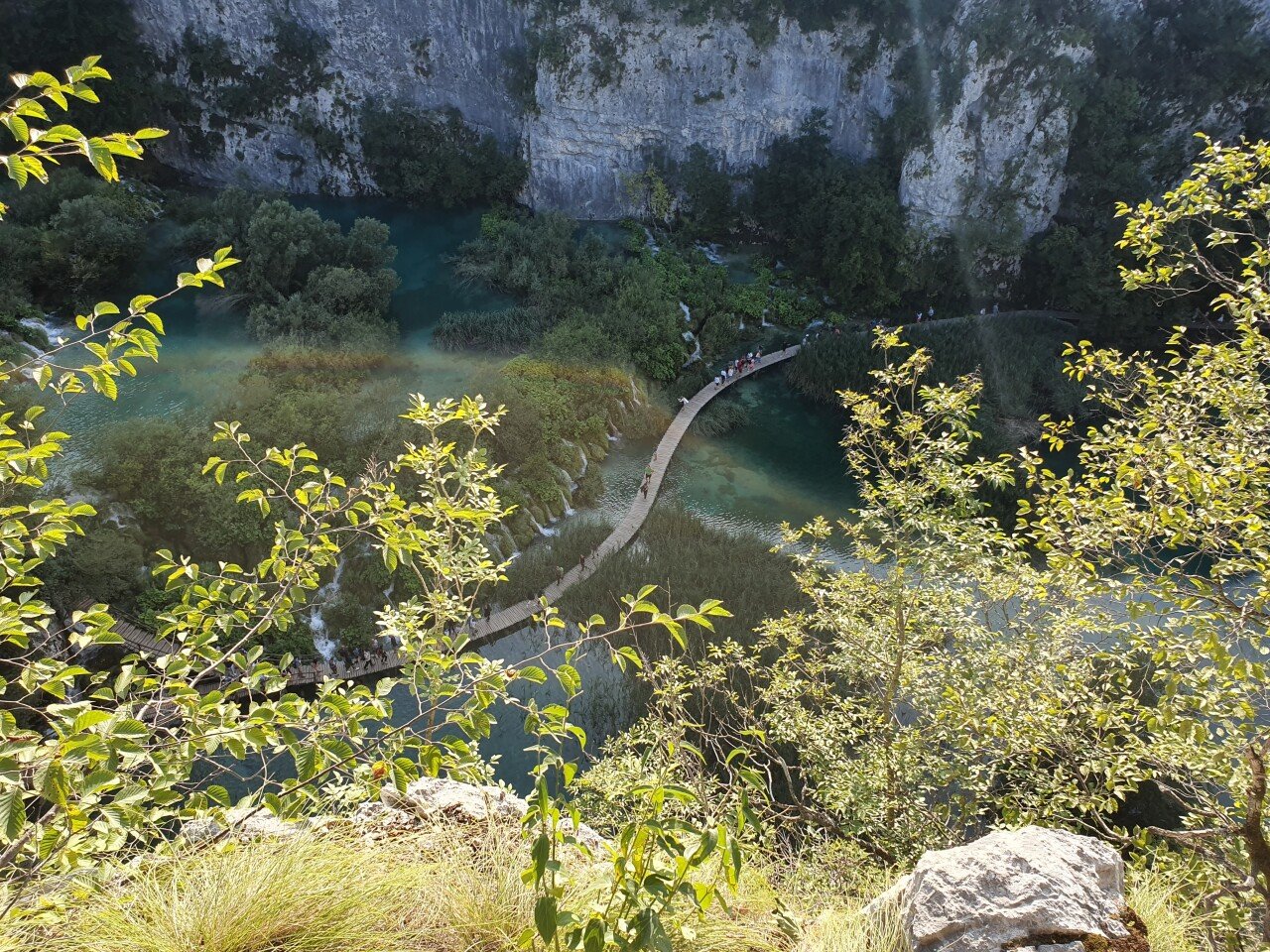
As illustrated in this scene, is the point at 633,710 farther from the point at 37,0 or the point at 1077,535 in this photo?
the point at 37,0

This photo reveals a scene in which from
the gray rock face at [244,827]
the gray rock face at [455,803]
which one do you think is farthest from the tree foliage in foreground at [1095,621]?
the gray rock face at [244,827]

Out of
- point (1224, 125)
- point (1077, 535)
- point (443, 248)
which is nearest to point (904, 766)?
point (1077, 535)

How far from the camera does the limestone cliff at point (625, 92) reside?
22.4m

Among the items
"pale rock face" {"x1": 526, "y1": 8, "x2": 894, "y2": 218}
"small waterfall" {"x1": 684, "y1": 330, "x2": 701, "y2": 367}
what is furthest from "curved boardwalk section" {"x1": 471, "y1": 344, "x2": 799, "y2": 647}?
"pale rock face" {"x1": 526, "y1": 8, "x2": 894, "y2": 218}

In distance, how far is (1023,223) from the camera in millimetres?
23375

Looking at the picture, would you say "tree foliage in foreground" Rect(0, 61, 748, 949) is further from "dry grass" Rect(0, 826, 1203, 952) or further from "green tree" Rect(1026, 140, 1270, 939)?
"green tree" Rect(1026, 140, 1270, 939)

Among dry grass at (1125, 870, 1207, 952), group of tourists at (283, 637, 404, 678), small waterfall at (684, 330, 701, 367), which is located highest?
dry grass at (1125, 870, 1207, 952)

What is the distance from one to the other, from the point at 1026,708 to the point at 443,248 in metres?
22.8

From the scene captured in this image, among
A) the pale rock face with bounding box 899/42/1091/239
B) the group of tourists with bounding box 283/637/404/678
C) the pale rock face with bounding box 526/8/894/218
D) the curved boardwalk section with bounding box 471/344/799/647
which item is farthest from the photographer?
the pale rock face with bounding box 526/8/894/218

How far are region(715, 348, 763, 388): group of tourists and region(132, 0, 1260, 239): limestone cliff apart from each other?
8.08m

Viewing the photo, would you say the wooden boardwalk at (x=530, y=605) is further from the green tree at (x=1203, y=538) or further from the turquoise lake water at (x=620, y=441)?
the green tree at (x=1203, y=538)

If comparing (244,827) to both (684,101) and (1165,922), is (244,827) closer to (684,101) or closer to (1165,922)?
(1165,922)

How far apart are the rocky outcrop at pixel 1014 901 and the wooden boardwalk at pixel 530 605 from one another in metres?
6.92

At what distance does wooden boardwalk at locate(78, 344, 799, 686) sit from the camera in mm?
10945
